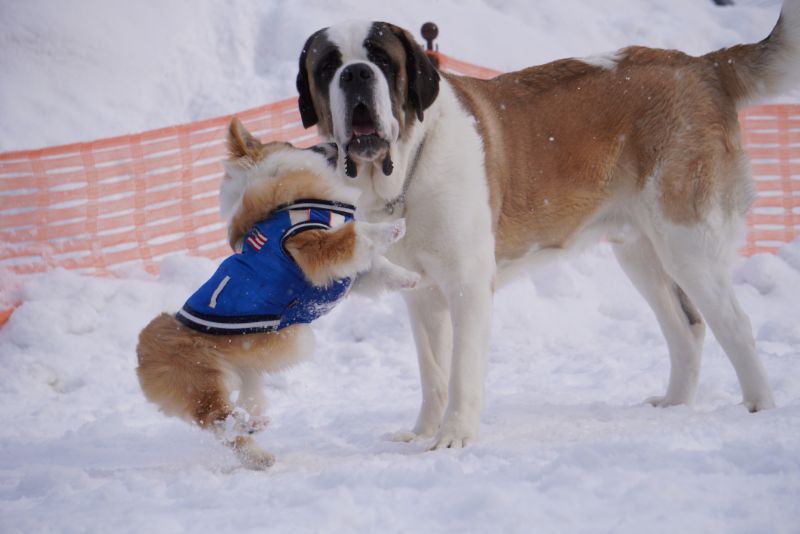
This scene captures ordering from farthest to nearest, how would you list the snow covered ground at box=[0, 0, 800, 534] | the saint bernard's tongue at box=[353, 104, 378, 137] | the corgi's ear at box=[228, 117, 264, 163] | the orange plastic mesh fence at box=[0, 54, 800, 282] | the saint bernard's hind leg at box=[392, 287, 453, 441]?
1. the orange plastic mesh fence at box=[0, 54, 800, 282]
2. the saint bernard's hind leg at box=[392, 287, 453, 441]
3. the saint bernard's tongue at box=[353, 104, 378, 137]
4. the corgi's ear at box=[228, 117, 264, 163]
5. the snow covered ground at box=[0, 0, 800, 534]

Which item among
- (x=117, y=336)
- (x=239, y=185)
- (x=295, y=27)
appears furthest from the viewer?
(x=295, y=27)

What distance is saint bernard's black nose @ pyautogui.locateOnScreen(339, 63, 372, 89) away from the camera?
3.08 meters

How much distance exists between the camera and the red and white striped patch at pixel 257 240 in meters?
2.80

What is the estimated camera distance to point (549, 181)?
3664mm

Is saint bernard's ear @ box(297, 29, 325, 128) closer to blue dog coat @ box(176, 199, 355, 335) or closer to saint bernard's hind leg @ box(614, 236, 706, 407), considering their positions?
blue dog coat @ box(176, 199, 355, 335)

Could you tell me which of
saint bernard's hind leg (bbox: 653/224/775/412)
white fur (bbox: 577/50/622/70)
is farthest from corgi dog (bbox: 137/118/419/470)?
white fur (bbox: 577/50/622/70)

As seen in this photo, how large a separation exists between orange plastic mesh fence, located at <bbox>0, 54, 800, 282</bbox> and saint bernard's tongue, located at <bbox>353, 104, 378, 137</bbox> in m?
3.87

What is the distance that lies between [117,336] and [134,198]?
6.81ft

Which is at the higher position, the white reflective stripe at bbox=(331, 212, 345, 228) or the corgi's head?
the corgi's head

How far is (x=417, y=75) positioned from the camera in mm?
3264

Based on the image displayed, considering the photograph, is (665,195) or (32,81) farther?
(32,81)

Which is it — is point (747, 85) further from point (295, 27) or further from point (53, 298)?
point (295, 27)

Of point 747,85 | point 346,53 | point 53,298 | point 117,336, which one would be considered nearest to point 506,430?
point 346,53

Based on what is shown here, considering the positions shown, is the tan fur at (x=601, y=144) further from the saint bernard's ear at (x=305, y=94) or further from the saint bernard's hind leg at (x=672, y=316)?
the saint bernard's ear at (x=305, y=94)
